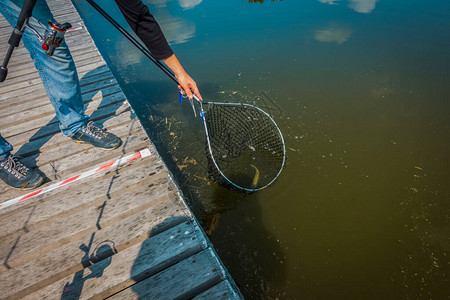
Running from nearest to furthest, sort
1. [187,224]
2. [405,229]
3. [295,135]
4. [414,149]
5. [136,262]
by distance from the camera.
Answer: [136,262]
[187,224]
[405,229]
[414,149]
[295,135]

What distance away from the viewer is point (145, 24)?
183cm

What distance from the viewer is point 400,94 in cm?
495

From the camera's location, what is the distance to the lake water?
275cm

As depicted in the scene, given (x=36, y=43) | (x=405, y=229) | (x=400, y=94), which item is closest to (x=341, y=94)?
(x=400, y=94)

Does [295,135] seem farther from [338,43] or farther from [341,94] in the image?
[338,43]

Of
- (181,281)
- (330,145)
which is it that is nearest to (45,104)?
(181,281)

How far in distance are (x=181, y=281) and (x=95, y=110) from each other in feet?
10.3

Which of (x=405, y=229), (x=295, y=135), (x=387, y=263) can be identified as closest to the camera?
(x=387, y=263)

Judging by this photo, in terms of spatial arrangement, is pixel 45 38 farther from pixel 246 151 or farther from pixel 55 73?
pixel 246 151

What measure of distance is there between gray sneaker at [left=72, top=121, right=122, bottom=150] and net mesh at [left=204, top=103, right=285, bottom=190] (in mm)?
1449

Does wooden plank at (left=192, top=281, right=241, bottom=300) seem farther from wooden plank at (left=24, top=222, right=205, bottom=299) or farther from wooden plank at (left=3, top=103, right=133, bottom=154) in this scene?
wooden plank at (left=3, top=103, right=133, bottom=154)

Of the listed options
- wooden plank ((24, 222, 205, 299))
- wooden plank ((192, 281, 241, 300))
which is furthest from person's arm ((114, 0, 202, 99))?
wooden plank ((192, 281, 241, 300))

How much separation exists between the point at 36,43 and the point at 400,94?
6.52 metres

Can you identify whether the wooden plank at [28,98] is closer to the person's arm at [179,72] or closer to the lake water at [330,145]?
the lake water at [330,145]
